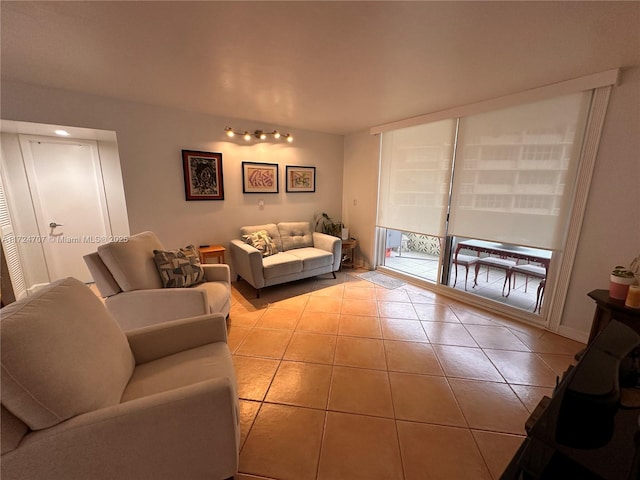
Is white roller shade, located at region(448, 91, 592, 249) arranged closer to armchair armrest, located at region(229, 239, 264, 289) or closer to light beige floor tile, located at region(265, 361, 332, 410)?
light beige floor tile, located at region(265, 361, 332, 410)

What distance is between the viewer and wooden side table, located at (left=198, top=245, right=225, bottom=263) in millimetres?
3283

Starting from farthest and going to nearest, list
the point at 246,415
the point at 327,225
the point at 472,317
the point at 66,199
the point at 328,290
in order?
1. the point at 327,225
2. the point at 328,290
3. the point at 66,199
4. the point at 472,317
5. the point at 246,415

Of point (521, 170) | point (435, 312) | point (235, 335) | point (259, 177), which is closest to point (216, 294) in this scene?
point (235, 335)

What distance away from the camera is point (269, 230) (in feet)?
12.5

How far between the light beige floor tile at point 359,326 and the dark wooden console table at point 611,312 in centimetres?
169

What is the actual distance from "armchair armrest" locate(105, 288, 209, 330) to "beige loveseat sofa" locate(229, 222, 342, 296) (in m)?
1.15

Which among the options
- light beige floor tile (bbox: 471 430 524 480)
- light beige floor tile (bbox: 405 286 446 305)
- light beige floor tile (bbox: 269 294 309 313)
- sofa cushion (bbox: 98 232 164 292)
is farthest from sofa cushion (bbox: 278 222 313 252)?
light beige floor tile (bbox: 471 430 524 480)

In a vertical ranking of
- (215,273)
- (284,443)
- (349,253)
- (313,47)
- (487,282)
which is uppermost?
(313,47)

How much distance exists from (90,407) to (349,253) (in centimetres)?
398

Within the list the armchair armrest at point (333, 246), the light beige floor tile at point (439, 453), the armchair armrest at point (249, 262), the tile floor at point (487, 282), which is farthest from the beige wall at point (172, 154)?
the light beige floor tile at point (439, 453)

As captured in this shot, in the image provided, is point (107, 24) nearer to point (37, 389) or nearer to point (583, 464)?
point (37, 389)

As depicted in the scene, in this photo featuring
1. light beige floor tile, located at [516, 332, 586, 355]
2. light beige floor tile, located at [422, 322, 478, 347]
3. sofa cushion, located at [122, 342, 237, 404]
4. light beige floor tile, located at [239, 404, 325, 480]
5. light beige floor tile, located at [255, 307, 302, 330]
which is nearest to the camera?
sofa cushion, located at [122, 342, 237, 404]

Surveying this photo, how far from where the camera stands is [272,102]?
2775 millimetres

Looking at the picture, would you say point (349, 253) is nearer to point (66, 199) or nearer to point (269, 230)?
point (269, 230)
